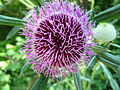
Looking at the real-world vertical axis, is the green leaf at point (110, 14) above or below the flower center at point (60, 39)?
above

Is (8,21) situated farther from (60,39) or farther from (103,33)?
(103,33)

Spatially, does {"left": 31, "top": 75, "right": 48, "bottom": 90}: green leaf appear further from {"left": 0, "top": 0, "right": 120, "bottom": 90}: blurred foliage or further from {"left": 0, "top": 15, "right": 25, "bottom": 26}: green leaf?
{"left": 0, "top": 15, "right": 25, "bottom": 26}: green leaf

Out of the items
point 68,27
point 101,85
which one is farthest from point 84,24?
point 101,85

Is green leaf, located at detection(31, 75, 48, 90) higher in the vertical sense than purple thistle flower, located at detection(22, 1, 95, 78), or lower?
lower

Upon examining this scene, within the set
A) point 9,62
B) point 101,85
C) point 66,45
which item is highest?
point 66,45

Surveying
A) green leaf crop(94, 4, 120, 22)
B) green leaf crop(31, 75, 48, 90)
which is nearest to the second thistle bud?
green leaf crop(94, 4, 120, 22)

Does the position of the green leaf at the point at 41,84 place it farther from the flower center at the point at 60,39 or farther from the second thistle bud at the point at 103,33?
the second thistle bud at the point at 103,33

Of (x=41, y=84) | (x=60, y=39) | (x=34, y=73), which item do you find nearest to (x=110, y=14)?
(x=60, y=39)

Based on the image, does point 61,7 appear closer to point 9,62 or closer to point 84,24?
point 84,24

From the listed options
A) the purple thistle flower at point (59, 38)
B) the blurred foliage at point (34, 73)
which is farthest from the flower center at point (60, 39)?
the blurred foliage at point (34, 73)
